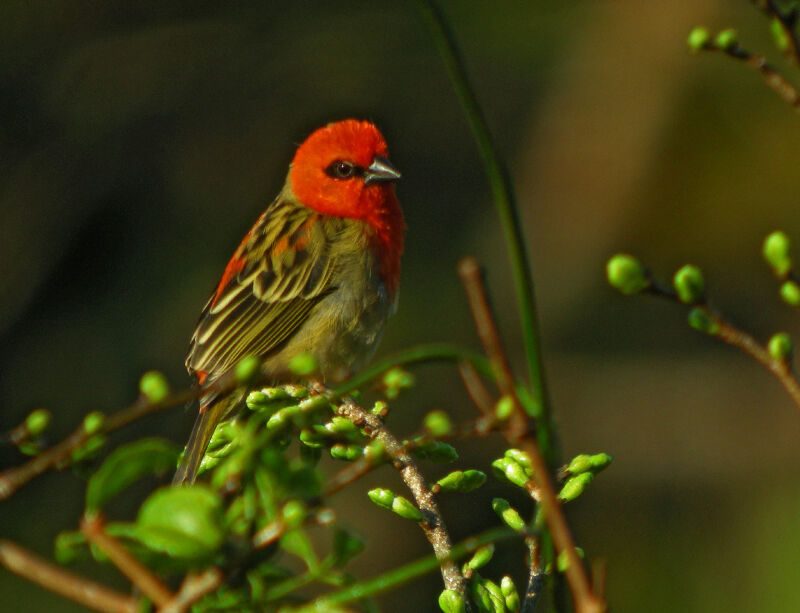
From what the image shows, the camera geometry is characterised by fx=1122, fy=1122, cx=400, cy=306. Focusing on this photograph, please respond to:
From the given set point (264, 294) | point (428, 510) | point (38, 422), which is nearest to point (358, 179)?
point (264, 294)

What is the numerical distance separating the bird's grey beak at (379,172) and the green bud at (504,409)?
3.52 metres

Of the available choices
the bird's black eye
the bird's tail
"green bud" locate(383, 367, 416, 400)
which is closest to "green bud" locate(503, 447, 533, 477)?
"green bud" locate(383, 367, 416, 400)

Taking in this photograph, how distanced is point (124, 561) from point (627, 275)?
0.46 metres

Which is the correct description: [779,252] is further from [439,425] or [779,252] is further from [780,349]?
[439,425]

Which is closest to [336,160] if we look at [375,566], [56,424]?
[56,424]

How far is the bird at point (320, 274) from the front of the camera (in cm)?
397

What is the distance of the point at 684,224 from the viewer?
27.6 feet

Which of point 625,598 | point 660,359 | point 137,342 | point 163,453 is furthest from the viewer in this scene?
point 660,359

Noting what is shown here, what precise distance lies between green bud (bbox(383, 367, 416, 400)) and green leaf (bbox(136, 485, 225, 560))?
0.81 ft

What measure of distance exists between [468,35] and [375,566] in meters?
4.13

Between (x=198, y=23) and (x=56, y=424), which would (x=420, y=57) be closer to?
(x=198, y=23)

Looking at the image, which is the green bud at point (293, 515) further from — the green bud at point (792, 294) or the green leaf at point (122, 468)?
the green bud at point (792, 294)

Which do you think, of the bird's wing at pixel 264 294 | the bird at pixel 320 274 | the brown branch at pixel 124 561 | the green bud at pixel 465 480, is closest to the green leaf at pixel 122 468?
the brown branch at pixel 124 561

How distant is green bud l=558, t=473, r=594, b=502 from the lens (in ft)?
4.28
